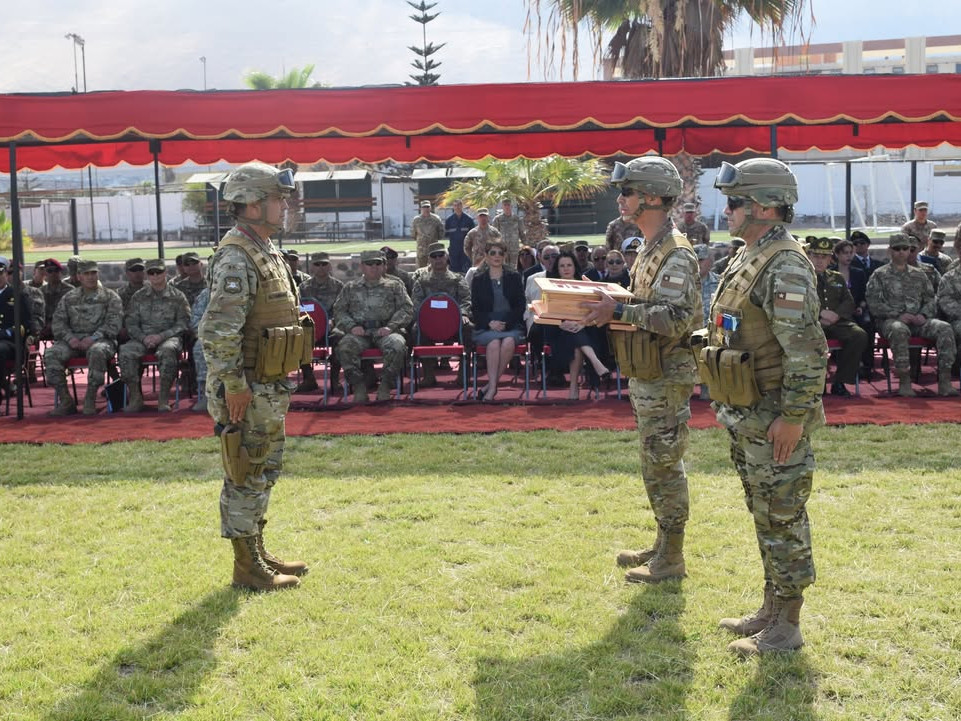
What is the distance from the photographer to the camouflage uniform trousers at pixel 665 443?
4.69 meters

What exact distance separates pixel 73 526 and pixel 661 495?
341 centimetres

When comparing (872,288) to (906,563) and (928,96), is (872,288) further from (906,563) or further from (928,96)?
(906,563)

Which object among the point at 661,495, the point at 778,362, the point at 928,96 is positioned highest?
the point at 928,96

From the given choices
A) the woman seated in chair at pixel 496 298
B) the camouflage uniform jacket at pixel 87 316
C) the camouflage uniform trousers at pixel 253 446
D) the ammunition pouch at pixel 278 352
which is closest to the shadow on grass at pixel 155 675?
the camouflage uniform trousers at pixel 253 446

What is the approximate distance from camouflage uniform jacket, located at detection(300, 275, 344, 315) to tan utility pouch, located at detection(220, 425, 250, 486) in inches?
251

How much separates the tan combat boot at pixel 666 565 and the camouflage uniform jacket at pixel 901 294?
621 centimetres

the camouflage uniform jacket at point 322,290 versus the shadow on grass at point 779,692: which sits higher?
the camouflage uniform jacket at point 322,290

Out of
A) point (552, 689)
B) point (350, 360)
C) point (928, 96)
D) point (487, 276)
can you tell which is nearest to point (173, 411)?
point (350, 360)

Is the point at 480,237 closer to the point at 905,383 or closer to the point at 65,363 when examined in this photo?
the point at 65,363

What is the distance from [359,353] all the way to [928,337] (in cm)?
555

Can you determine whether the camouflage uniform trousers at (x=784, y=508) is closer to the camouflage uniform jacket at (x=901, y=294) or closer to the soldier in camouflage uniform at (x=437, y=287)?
the camouflage uniform jacket at (x=901, y=294)

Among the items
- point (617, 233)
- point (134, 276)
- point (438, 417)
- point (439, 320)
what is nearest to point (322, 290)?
point (439, 320)

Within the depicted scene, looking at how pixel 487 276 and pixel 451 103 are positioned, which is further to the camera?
pixel 487 276

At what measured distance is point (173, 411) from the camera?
9789 millimetres
